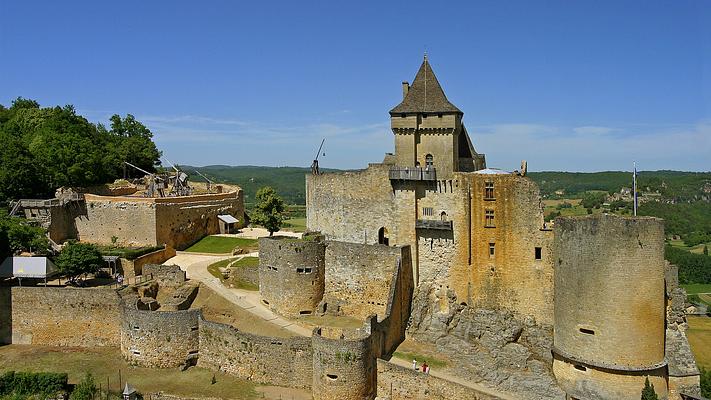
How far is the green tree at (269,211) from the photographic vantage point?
1724 inches

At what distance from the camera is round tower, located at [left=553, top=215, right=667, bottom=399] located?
24797mm

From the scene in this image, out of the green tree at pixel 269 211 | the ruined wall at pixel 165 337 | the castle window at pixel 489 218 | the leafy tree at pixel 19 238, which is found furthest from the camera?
the green tree at pixel 269 211

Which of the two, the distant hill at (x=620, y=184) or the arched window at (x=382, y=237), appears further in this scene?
the distant hill at (x=620, y=184)

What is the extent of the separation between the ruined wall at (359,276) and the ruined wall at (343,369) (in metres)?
5.72

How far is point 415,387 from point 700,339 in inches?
1007

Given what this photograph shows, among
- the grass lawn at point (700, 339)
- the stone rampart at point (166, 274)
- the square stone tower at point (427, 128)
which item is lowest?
the grass lawn at point (700, 339)

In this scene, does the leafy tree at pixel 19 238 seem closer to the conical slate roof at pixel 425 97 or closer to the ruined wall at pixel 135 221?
the ruined wall at pixel 135 221

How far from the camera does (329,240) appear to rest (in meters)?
34.9

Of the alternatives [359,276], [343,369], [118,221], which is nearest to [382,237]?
[359,276]

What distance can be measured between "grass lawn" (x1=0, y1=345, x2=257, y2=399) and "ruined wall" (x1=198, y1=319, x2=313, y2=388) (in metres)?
0.51

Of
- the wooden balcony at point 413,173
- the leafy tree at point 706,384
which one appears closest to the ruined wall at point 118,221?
the wooden balcony at point 413,173

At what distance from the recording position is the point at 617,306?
25.0 m

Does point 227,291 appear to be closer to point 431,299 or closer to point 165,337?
point 165,337

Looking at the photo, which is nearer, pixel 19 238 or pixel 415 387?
Result: pixel 415 387
